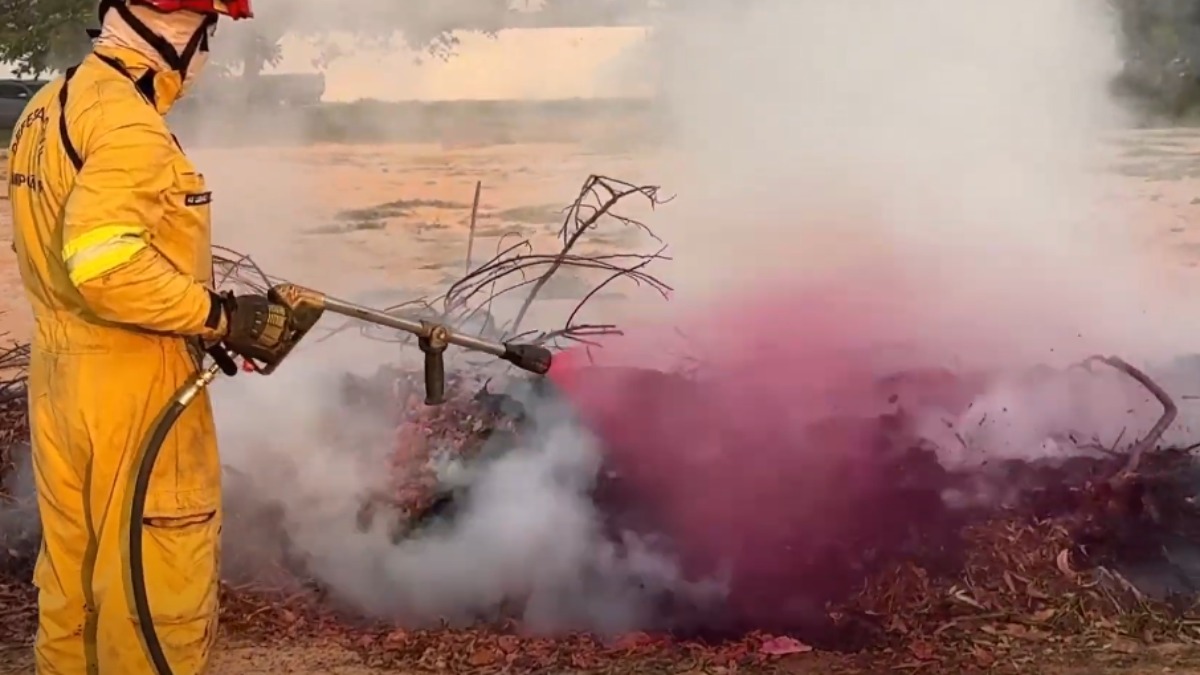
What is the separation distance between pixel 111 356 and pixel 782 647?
79.9 inches

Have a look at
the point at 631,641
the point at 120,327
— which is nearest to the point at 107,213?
the point at 120,327

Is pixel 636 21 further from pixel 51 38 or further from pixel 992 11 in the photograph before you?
pixel 51 38

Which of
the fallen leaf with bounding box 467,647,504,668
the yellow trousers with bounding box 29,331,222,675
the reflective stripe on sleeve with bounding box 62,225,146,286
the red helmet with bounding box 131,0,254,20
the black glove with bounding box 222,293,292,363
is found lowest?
the fallen leaf with bounding box 467,647,504,668

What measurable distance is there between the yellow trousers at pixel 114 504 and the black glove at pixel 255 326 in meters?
0.19

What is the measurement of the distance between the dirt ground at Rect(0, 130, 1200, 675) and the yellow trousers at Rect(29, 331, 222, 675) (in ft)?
8.87

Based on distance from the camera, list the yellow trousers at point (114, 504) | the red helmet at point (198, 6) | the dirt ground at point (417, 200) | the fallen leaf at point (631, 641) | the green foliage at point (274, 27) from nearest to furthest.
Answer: the red helmet at point (198, 6)
the yellow trousers at point (114, 504)
the fallen leaf at point (631, 641)
the green foliage at point (274, 27)
the dirt ground at point (417, 200)

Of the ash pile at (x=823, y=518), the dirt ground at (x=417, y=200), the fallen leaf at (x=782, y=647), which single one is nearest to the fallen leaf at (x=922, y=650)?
the ash pile at (x=823, y=518)

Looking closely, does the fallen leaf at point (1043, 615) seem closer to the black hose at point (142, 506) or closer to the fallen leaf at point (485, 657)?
the fallen leaf at point (485, 657)

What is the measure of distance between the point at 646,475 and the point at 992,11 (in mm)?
2078

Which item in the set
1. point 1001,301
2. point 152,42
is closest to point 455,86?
point 1001,301

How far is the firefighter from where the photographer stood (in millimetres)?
2461

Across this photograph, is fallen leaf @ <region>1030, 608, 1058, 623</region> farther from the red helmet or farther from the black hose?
the red helmet

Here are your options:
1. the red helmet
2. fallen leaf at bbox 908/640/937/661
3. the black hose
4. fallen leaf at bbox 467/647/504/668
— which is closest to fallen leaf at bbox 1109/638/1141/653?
fallen leaf at bbox 908/640/937/661

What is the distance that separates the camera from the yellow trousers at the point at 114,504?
2.65 m
